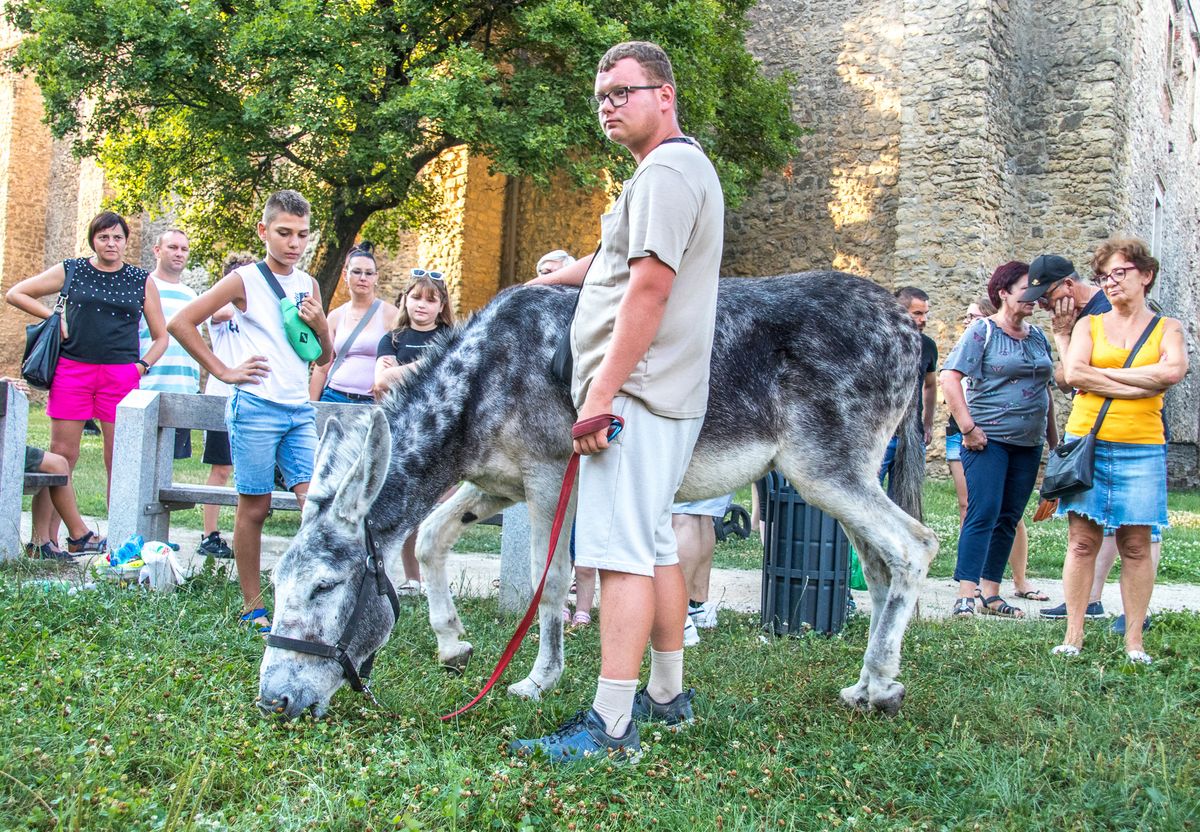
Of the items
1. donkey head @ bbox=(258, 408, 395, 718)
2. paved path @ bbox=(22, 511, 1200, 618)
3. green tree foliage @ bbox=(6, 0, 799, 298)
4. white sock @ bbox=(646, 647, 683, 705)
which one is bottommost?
paved path @ bbox=(22, 511, 1200, 618)

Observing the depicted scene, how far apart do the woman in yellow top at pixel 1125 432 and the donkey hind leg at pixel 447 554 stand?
2942mm

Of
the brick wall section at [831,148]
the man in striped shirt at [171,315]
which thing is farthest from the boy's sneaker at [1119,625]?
the brick wall section at [831,148]

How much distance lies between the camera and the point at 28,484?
21.3 feet

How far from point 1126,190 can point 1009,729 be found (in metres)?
18.0

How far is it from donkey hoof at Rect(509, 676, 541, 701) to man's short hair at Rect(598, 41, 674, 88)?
7.87 feet

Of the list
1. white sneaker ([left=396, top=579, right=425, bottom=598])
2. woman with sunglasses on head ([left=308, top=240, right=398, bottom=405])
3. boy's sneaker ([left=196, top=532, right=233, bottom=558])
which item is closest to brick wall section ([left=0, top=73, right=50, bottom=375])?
boy's sneaker ([left=196, top=532, right=233, bottom=558])

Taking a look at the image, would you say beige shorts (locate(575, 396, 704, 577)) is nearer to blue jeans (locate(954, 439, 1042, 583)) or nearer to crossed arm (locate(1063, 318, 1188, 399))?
crossed arm (locate(1063, 318, 1188, 399))

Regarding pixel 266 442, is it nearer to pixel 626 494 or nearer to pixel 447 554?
pixel 447 554

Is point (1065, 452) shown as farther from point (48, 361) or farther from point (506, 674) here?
point (48, 361)

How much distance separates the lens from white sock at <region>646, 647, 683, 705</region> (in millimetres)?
3754

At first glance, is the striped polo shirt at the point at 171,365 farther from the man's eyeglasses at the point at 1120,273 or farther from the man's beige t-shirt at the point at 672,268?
the man's eyeglasses at the point at 1120,273

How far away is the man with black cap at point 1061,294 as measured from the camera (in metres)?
5.64

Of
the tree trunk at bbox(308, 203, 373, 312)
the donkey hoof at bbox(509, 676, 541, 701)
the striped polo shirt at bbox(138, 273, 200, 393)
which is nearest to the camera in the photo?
the donkey hoof at bbox(509, 676, 541, 701)

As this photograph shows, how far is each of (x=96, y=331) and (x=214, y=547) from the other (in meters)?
1.73
